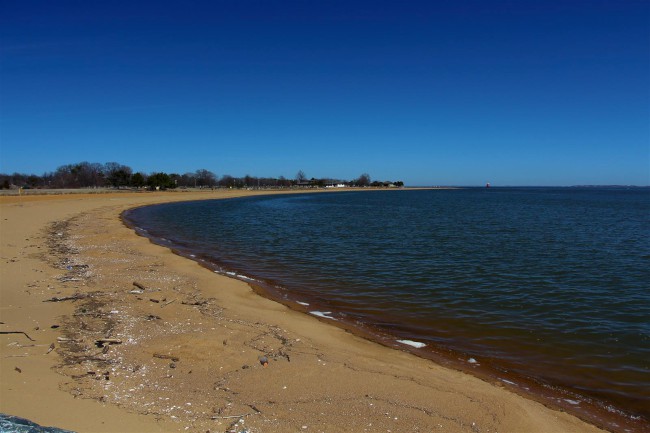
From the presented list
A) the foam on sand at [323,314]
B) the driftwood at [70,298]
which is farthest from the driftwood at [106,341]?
the foam on sand at [323,314]

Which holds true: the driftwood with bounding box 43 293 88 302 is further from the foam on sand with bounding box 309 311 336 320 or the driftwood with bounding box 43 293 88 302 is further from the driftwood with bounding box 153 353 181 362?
the foam on sand with bounding box 309 311 336 320

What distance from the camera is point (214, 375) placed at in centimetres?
631

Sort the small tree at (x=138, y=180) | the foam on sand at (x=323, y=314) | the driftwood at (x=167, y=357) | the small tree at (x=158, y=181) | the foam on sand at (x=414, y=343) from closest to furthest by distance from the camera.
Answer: the driftwood at (x=167, y=357) < the foam on sand at (x=414, y=343) < the foam on sand at (x=323, y=314) < the small tree at (x=158, y=181) < the small tree at (x=138, y=180)

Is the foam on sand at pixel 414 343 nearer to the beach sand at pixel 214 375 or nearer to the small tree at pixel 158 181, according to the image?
the beach sand at pixel 214 375

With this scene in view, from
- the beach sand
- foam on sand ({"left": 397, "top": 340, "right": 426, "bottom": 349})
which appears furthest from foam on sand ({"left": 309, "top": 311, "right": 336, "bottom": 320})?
foam on sand ({"left": 397, "top": 340, "right": 426, "bottom": 349})

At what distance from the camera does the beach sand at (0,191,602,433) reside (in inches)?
198

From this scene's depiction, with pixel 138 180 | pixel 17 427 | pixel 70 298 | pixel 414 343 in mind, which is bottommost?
pixel 414 343

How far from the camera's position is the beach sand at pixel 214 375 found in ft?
16.5

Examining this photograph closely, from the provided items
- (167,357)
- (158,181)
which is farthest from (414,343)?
(158,181)

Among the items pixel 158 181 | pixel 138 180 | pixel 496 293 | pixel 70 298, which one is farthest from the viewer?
pixel 138 180

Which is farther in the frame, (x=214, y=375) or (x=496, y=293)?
(x=496, y=293)

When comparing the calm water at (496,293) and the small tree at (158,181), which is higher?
the small tree at (158,181)

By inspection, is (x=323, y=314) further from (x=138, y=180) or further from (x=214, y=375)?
(x=138, y=180)

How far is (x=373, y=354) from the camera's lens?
305 inches
